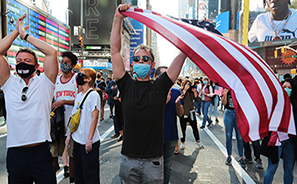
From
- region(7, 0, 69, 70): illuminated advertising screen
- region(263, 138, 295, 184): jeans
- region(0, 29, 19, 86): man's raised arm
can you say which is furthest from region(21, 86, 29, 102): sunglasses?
region(7, 0, 69, 70): illuminated advertising screen

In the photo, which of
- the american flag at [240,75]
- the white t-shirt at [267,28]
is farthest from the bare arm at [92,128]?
the white t-shirt at [267,28]

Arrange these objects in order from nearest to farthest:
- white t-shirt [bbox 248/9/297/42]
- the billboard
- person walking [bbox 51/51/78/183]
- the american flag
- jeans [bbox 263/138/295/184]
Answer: the american flag < jeans [bbox 263/138/295/184] < person walking [bbox 51/51/78/183] < white t-shirt [bbox 248/9/297/42] < the billboard

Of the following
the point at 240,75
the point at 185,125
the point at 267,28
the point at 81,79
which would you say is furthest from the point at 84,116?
the point at 267,28

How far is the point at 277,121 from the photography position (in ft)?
7.52

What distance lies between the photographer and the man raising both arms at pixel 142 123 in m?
2.19

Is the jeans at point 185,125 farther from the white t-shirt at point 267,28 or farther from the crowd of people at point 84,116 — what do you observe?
the white t-shirt at point 267,28

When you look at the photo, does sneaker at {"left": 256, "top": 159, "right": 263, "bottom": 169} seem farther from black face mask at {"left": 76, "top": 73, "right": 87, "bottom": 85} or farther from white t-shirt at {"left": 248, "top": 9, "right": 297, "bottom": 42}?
white t-shirt at {"left": 248, "top": 9, "right": 297, "bottom": 42}

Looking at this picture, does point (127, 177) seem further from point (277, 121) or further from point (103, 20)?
point (103, 20)

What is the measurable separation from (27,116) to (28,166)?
0.55 meters

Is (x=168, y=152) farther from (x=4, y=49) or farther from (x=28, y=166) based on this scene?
(x=4, y=49)

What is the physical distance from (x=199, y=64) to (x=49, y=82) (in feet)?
5.93

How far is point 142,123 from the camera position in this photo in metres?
2.18

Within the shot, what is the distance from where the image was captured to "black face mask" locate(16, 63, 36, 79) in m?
2.54

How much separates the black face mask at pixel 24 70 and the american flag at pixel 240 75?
4.35ft
